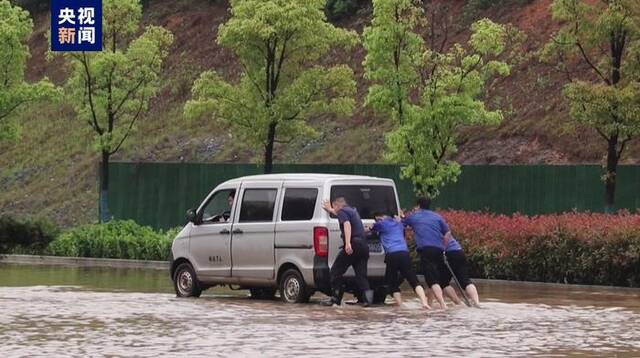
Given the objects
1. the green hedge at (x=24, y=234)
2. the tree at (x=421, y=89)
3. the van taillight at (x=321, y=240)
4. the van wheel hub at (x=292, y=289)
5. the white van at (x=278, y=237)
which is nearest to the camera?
the van taillight at (x=321, y=240)

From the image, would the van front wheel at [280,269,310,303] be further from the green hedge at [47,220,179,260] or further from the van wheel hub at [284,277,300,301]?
the green hedge at [47,220,179,260]

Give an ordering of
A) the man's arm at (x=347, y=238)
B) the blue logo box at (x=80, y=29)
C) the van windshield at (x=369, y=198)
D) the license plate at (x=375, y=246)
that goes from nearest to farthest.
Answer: the man's arm at (x=347, y=238), the license plate at (x=375, y=246), the van windshield at (x=369, y=198), the blue logo box at (x=80, y=29)

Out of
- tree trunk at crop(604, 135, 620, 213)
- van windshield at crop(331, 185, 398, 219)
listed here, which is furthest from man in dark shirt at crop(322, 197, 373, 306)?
tree trunk at crop(604, 135, 620, 213)

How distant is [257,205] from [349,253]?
8.38 ft

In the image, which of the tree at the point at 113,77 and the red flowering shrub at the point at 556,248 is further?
the tree at the point at 113,77

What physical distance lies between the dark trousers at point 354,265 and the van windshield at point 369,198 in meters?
1.22

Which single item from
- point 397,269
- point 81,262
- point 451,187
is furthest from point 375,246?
point 451,187

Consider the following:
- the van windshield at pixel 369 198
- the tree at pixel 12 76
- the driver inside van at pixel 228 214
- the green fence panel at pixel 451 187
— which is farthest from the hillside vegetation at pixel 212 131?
the driver inside van at pixel 228 214

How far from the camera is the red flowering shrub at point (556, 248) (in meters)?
28.4

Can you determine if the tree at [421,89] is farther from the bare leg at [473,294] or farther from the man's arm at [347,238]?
the man's arm at [347,238]

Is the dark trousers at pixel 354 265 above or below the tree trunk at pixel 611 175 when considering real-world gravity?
below

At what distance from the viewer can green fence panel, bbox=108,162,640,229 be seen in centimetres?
4019

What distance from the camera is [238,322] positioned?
770 inches

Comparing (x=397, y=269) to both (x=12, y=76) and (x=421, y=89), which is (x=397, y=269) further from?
(x=12, y=76)
